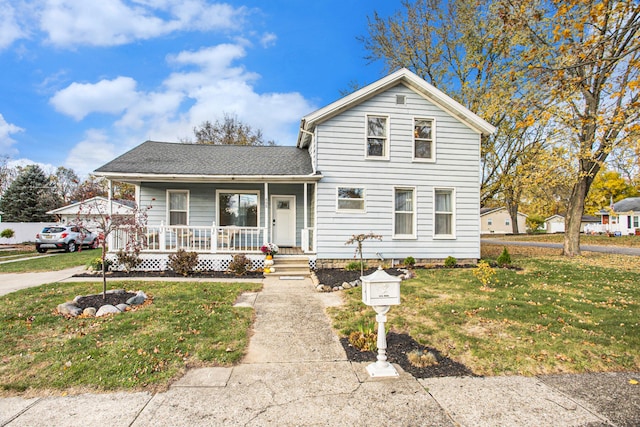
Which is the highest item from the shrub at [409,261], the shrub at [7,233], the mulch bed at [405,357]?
the shrub at [7,233]

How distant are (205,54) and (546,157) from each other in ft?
47.8

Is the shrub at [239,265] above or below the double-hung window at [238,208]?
below

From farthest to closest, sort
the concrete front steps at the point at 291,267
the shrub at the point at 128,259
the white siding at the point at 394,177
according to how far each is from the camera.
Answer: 1. the white siding at the point at 394,177
2. the concrete front steps at the point at 291,267
3. the shrub at the point at 128,259

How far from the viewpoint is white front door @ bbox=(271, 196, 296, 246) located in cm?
1284

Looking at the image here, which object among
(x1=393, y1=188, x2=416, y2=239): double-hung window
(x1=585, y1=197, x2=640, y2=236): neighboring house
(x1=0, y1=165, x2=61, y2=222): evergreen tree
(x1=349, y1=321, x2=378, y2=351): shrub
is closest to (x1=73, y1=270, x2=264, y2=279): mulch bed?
(x1=393, y1=188, x2=416, y2=239): double-hung window

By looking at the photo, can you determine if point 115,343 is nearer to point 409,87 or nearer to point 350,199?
point 350,199

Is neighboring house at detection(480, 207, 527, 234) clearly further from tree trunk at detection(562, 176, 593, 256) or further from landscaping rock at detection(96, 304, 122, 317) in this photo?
landscaping rock at detection(96, 304, 122, 317)

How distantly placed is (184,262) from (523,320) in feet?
28.9

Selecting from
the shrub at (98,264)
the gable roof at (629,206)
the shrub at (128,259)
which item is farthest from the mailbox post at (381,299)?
the gable roof at (629,206)

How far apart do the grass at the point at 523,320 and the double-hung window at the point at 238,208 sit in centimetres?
648

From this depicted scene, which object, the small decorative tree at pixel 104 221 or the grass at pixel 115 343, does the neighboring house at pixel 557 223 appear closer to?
the grass at pixel 115 343

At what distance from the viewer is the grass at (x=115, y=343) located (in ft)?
11.6

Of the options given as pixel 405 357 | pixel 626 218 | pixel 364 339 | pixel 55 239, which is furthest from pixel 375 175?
pixel 626 218

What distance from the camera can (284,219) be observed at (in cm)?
1291
